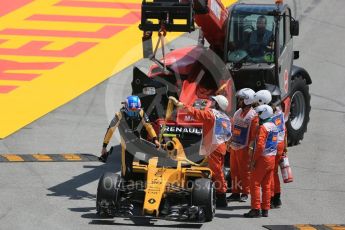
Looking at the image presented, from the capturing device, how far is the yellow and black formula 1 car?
14188mm

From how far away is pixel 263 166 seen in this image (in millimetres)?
14781

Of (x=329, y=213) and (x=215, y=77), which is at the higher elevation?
(x=215, y=77)

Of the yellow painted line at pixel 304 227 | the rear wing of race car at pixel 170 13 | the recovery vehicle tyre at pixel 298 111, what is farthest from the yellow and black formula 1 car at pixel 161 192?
the recovery vehicle tyre at pixel 298 111

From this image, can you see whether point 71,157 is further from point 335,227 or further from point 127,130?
point 335,227

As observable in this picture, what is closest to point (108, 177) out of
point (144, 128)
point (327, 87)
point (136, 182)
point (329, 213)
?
point (136, 182)

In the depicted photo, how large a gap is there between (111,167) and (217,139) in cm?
297

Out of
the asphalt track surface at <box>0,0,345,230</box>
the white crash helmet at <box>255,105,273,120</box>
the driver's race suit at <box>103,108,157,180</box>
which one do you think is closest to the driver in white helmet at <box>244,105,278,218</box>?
the white crash helmet at <box>255,105,273,120</box>

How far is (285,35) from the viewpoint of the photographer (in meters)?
18.7

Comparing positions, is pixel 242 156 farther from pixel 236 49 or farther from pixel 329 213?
pixel 236 49

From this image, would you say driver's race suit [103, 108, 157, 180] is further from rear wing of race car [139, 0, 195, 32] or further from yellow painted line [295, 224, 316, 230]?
yellow painted line [295, 224, 316, 230]

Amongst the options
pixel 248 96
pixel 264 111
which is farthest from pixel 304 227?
pixel 248 96

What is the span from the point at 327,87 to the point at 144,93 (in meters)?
7.85

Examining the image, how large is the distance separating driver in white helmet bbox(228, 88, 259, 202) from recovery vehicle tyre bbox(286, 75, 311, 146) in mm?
3578

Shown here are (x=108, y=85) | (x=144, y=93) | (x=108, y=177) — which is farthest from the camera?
(x=108, y=85)
